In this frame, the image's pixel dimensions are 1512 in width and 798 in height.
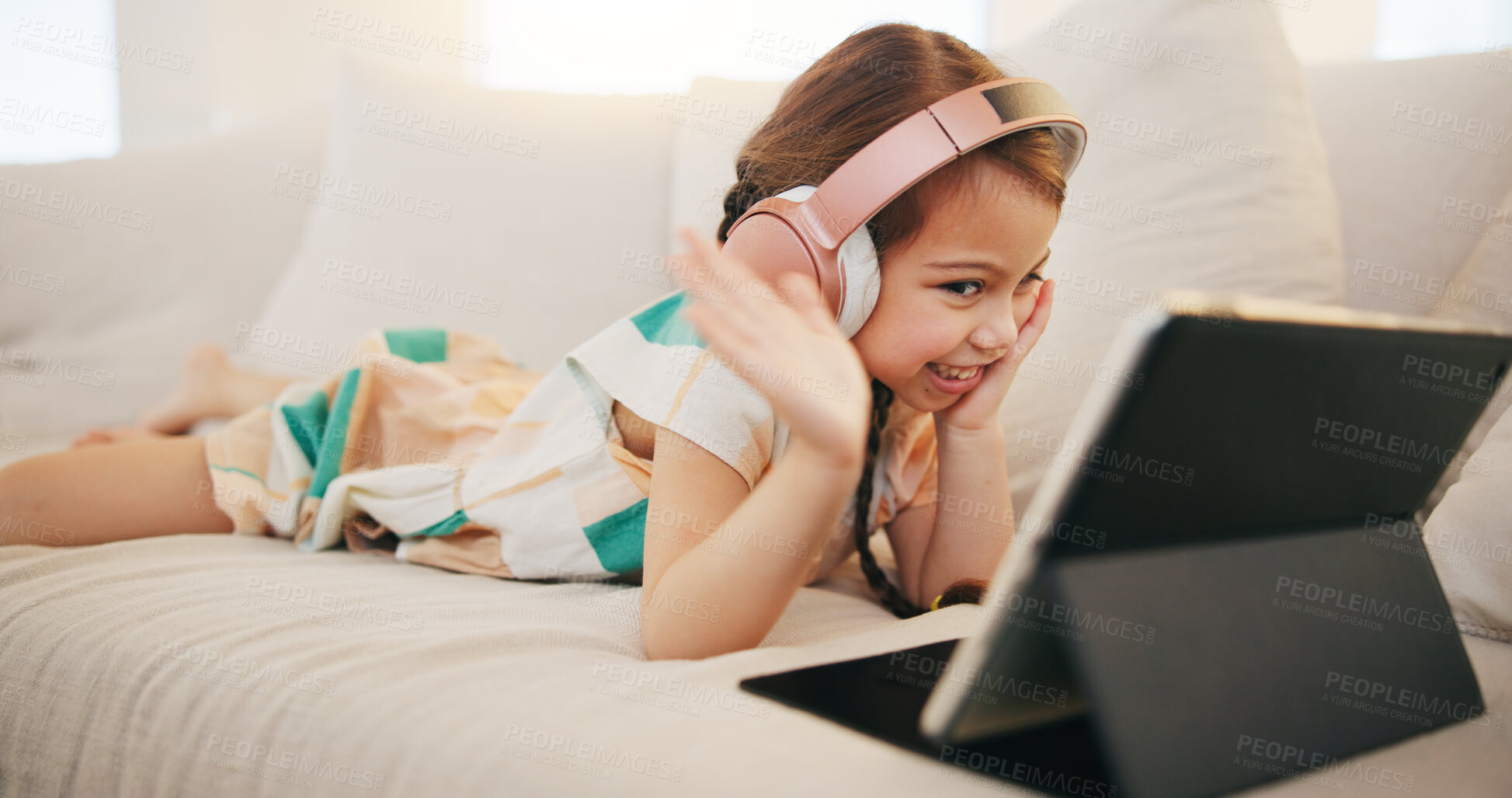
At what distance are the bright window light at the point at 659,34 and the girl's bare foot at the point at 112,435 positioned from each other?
4.72ft

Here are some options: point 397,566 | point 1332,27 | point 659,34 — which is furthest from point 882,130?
point 1332,27

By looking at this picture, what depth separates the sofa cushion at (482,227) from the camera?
141 centimetres

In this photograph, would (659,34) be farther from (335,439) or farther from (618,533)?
(618,533)

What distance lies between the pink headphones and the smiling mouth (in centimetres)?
16

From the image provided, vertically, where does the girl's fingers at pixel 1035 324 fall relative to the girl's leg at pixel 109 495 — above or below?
above

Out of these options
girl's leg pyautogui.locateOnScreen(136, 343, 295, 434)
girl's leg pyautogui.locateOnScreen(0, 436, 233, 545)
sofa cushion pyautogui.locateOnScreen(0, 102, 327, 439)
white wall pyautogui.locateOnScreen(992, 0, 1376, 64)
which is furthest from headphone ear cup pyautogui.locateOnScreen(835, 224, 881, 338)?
white wall pyautogui.locateOnScreen(992, 0, 1376, 64)

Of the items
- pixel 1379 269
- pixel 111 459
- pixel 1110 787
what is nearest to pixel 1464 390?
pixel 1110 787

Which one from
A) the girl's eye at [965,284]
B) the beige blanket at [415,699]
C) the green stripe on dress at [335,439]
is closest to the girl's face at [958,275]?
the girl's eye at [965,284]

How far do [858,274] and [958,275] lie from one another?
0.09m

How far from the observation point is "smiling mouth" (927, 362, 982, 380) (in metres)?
0.82

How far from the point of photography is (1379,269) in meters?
1.06

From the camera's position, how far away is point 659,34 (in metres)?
2.54

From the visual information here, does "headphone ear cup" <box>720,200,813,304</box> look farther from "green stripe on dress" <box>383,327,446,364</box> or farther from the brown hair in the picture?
"green stripe on dress" <box>383,327,446,364</box>

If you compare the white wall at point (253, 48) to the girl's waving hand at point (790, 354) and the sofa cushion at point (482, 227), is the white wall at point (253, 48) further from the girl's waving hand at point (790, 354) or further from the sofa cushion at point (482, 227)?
the girl's waving hand at point (790, 354)
